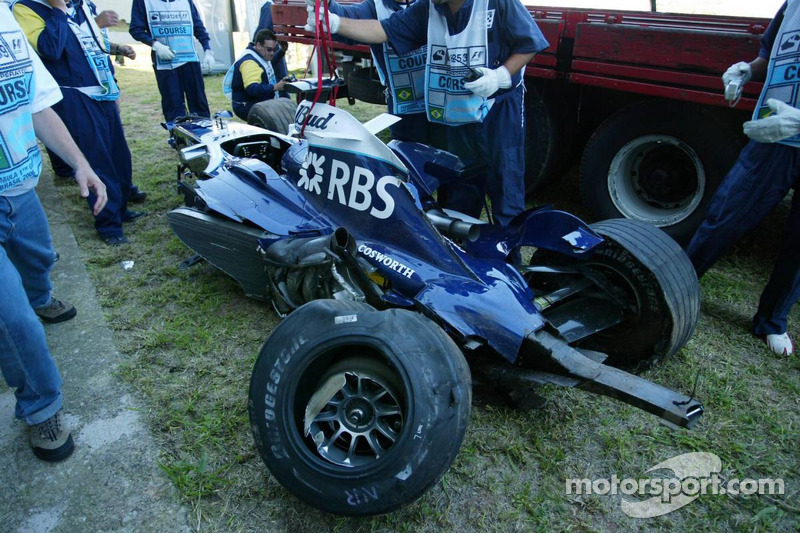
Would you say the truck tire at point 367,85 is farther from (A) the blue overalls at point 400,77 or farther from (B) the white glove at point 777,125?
(B) the white glove at point 777,125

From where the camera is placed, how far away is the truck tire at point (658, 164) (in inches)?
157

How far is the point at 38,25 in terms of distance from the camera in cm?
392

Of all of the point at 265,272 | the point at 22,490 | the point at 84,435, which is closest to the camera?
the point at 22,490

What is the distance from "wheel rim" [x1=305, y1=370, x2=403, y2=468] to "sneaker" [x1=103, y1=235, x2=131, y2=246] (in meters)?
3.21

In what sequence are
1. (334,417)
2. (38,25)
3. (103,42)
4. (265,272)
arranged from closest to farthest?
1. (334,417)
2. (265,272)
3. (38,25)
4. (103,42)

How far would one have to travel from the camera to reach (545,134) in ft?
15.9

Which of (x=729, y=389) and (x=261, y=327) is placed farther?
(x=261, y=327)

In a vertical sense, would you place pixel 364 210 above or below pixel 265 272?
above

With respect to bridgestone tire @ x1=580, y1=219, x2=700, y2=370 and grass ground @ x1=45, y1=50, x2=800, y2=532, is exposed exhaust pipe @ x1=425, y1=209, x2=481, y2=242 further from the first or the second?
grass ground @ x1=45, y1=50, x2=800, y2=532

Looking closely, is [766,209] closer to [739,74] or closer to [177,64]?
[739,74]

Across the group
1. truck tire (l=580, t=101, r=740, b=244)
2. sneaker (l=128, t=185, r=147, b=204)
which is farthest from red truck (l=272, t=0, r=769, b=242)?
sneaker (l=128, t=185, r=147, b=204)

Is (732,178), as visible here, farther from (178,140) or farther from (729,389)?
(178,140)

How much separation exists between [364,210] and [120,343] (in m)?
1.76

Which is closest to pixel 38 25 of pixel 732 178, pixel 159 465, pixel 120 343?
pixel 120 343
